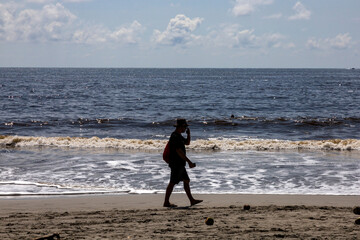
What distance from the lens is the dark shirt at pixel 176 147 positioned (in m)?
8.12

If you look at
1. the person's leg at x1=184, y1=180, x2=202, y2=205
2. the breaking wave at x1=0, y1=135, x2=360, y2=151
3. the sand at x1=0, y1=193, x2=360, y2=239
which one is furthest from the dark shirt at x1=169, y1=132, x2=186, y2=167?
the breaking wave at x1=0, y1=135, x2=360, y2=151

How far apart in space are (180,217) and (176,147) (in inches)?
58.8

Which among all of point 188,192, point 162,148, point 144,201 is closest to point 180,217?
point 188,192

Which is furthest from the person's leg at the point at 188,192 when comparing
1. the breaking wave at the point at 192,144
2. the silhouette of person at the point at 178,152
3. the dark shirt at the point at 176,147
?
the breaking wave at the point at 192,144

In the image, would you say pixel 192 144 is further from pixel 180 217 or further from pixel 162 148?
pixel 180 217

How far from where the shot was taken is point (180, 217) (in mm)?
7125

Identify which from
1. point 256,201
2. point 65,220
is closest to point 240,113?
point 256,201

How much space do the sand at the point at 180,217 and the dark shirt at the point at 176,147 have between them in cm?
85

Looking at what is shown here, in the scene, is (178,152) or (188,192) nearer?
(178,152)

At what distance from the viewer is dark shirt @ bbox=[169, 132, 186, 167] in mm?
8125

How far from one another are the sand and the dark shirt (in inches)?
33.4

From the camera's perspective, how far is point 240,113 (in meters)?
36.0

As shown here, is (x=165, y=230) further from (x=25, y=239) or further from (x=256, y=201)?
(x=256, y=201)

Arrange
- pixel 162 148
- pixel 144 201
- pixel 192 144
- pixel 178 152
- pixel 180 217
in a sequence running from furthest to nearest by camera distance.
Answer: pixel 192 144, pixel 162 148, pixel 144 201, pixel 178 152, pixel 180 217
